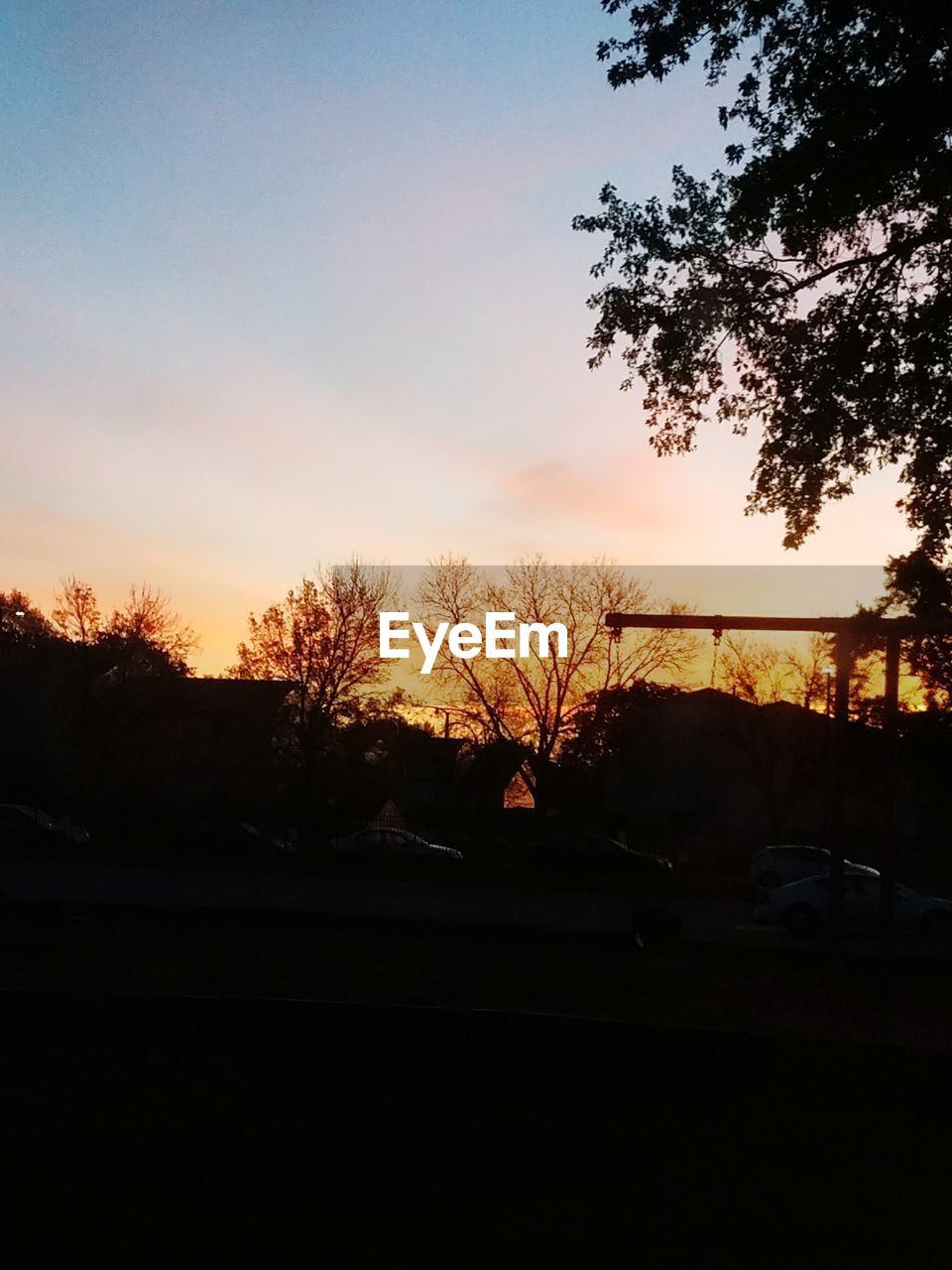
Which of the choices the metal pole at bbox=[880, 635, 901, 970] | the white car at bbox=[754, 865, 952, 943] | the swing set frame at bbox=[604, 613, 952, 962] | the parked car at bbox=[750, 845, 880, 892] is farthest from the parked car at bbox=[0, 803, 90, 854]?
the metal pole at bbox=[880, 635, 901, 970]

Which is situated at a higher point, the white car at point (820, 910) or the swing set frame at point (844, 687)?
the swing set frame at point (844, 687)

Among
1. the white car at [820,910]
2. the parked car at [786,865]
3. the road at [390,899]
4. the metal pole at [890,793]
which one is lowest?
the road at [390,899]

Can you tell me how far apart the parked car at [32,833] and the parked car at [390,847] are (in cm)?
937

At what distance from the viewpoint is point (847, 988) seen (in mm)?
19297

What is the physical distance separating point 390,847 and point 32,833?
1247cm

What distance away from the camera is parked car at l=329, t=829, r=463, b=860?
4381cm

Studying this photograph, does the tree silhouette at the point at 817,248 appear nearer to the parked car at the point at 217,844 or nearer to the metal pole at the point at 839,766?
the metal pole at the point at 839,766

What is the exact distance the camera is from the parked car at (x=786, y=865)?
37.2 metres

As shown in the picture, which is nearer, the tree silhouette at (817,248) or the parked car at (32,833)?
the tree silhouette at (817,248)

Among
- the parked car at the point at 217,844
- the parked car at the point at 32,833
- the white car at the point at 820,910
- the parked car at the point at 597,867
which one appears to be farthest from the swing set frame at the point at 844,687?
Result: the parked car at the point at 32,833

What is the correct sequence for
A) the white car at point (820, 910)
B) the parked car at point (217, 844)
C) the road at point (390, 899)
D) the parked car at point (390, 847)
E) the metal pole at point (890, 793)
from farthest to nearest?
1. the parked car at point (390, 847)
2. the parked car at point (217, 844)
3. the white car at point (820, 910)
4. the road at point (390, 899)
5. the metal pole at point (890, 793)

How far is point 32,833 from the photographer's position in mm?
43094

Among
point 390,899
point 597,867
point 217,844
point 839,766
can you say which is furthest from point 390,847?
point 839,766

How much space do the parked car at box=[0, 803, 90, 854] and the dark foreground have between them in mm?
32025
